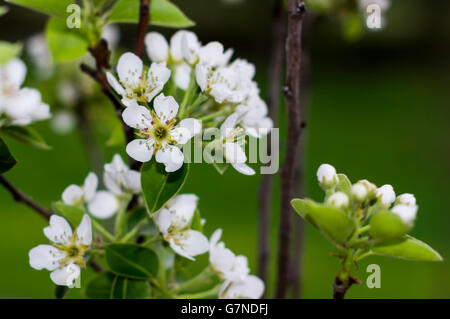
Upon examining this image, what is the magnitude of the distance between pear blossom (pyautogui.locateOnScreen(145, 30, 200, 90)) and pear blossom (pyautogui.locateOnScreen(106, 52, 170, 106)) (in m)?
0.07

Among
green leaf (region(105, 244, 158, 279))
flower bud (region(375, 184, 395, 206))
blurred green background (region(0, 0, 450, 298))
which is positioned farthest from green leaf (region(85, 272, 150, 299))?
blurred green background (region(0, 0, 450, 298))

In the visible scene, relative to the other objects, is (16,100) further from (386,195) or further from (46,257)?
(386,195)

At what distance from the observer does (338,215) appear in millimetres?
416

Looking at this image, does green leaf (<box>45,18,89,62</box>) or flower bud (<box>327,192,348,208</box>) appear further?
green leaf (<box>45,18,89,62</box>)

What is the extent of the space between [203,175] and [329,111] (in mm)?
1510

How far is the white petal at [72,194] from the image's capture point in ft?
1.90

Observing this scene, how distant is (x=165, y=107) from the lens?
491mm

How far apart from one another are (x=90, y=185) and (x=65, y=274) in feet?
0.33

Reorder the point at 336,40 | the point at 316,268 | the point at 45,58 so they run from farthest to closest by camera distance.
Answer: the point at 336,40, the point at 316,268, the point at 45,58

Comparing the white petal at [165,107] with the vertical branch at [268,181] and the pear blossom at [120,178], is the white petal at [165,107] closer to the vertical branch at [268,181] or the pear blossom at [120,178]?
the pear blossom at [120,178]

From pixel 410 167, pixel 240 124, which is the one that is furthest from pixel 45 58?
pixel 410 167

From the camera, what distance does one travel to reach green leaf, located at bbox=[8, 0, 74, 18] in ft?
1.90

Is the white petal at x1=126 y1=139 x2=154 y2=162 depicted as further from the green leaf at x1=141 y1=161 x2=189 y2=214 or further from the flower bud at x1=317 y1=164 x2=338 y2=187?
the flower bud at x1=317 y1=164 x2=338 y2=187
